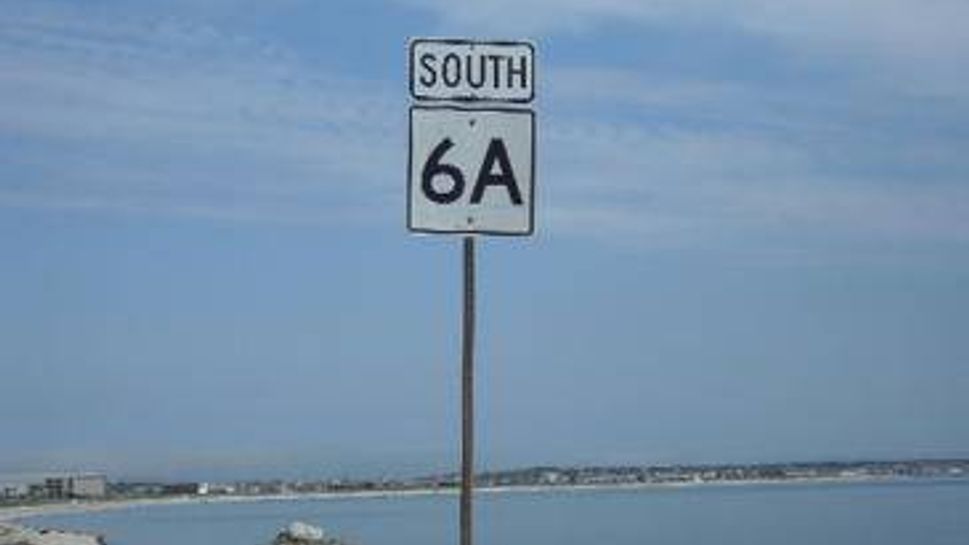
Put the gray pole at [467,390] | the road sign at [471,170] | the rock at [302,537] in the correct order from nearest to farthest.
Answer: the road sign at [471,170] → the gray pole at [467,390] → the rock at [302,537]

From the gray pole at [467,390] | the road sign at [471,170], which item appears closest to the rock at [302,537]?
the gray pole at [467,390]

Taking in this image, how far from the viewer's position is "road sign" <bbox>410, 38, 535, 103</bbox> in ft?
20.7

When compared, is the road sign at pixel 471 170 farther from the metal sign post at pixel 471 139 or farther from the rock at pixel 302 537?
the rock at pixel 302 537

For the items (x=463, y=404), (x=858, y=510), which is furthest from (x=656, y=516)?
(x=463, y=404)

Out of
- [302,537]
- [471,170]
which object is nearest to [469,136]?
[471,170]

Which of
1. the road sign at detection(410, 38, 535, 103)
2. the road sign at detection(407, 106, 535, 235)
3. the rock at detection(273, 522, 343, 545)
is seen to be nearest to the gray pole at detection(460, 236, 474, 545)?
the road sign at detection(407, 106, 535, 235)

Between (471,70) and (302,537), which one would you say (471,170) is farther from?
(302,537)

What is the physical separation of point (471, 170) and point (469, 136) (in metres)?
0.12

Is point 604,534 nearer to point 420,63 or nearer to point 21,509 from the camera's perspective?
point 21,509

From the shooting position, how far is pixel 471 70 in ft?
20.7

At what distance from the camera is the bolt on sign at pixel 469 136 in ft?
20.7

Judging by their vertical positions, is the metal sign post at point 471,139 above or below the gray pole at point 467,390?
above

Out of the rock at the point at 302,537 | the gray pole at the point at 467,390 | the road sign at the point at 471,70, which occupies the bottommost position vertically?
the rock at the point at 302,537

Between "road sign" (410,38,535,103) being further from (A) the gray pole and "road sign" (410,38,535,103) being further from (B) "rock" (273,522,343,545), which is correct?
(B) "rock" (273,522,343,545)
